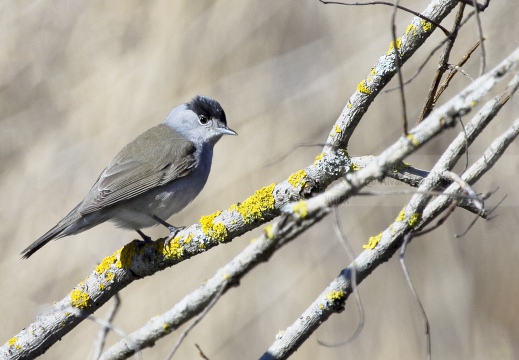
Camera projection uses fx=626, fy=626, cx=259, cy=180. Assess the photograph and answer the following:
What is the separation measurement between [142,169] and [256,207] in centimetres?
147

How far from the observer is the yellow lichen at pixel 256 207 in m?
2.48

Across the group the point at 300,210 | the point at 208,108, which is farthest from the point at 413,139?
the point at 208,108

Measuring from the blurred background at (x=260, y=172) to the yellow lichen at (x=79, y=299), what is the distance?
200cm

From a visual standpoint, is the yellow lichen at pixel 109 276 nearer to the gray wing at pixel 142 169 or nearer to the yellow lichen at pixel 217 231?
the yellow lichen at pixel 217 231

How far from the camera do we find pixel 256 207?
248 cm

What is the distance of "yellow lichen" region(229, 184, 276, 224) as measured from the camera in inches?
97.6

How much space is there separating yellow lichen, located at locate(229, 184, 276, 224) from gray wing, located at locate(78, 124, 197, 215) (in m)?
1.24

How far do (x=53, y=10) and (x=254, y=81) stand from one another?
182cm

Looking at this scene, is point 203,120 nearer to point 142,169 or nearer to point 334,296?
point 142,169

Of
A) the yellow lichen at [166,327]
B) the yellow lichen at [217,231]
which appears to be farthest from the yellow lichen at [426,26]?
the yellow lichen at [166,327]

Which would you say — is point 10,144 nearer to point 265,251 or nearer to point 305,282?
point 305,282

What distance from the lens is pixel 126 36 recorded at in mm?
5074

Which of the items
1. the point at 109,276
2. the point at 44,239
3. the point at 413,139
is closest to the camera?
the point at 413,139

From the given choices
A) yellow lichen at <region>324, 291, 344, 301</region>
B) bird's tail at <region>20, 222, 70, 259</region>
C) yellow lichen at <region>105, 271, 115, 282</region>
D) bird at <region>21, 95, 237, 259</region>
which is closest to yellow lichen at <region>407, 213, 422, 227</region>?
yellow lichen at <region>324, 291, 344, 301</region>
